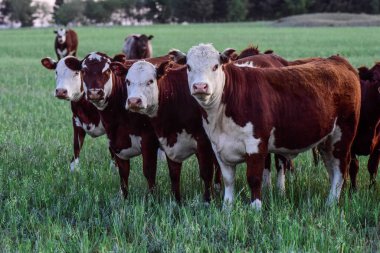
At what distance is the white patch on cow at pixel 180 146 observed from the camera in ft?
22.1

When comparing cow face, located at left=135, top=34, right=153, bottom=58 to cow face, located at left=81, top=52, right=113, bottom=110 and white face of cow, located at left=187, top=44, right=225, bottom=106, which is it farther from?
white face of cow, located at left=187, top=44, right=225, bottom=106

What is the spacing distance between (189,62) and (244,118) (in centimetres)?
80

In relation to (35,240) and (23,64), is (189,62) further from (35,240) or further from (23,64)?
(23,64)

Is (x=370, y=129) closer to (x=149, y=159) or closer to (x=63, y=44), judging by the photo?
(x=149, y=159)

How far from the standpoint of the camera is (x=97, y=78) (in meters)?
6.95

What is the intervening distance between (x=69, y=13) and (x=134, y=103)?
389 feet

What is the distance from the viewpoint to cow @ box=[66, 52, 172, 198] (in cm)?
689

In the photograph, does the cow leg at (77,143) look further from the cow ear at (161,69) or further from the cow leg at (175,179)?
the cow ear at (161,69)

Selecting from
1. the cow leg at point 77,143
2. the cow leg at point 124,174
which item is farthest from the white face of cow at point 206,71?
the cow leg at point 77,143

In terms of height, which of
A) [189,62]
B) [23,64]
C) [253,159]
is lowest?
[23,64]

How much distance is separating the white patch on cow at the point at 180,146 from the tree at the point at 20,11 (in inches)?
4849

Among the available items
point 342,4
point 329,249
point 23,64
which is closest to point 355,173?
point 329,249

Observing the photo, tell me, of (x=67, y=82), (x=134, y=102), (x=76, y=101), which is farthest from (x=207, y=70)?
(x=76, y=101)

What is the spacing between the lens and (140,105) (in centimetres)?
623
